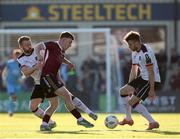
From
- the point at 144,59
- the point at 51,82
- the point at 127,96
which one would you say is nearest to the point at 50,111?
the point at 51,82

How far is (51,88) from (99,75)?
13.7 meters

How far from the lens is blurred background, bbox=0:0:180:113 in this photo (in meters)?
28.9

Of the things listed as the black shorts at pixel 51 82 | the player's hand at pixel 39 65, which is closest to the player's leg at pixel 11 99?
the player's hand at pixel 39 65

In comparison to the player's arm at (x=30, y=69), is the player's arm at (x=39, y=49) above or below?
above

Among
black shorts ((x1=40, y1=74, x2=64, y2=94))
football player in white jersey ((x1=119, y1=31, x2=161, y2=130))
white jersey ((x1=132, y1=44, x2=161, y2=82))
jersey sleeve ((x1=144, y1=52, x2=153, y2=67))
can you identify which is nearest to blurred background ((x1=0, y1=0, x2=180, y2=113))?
football player in white jersey ((x1=119, y1=31, x2=161, y2=130))

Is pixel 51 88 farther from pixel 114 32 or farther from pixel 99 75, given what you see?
pixel 114 32

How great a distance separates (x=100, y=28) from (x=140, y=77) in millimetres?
15683

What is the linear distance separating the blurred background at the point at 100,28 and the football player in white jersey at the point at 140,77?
476 inches

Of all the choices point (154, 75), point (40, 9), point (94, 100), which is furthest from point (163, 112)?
point (154, 75)

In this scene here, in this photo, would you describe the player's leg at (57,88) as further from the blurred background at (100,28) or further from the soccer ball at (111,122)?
the blurred background at (100,28)

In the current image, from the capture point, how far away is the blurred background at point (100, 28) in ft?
94.8

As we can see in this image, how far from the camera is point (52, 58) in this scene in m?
15.3

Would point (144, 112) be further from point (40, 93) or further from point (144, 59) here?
point (40, 93)

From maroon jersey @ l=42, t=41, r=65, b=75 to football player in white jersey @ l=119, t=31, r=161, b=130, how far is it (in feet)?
4.45
